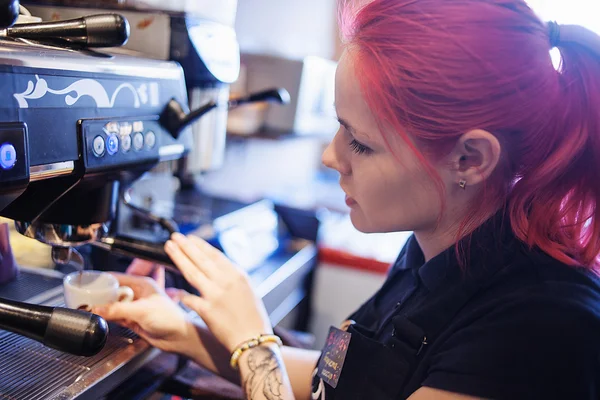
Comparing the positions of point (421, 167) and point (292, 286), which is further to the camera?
point (292, 286)

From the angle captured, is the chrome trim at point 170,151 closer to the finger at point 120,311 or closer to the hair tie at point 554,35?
the finger at point 120,311

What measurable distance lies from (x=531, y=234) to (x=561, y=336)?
0.42 ft

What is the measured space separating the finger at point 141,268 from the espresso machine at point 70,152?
13cm

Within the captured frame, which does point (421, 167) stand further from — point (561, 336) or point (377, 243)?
point (377, 243)

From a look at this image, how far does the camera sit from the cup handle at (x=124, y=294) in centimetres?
75

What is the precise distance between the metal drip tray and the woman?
0.07 metres

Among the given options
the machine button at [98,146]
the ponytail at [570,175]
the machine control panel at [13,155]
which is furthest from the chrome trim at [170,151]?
the ponytail at [570,175]

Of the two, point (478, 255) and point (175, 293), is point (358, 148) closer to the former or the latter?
point (478, 255)

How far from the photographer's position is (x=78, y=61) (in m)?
0.57

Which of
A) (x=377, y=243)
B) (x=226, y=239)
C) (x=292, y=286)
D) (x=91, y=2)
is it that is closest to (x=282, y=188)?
(x=377, y=243)

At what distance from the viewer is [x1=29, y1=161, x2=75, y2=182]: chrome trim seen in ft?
1.72

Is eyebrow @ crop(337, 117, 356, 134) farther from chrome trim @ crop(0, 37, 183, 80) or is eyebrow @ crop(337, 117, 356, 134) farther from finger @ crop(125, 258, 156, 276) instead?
finger @ crop(125, 258, 156, 276)

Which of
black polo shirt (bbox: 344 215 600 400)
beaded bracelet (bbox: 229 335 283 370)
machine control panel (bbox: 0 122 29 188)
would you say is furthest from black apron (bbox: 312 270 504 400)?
machine control panel (bbox: 0 122 29 188)

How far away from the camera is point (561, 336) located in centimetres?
52
